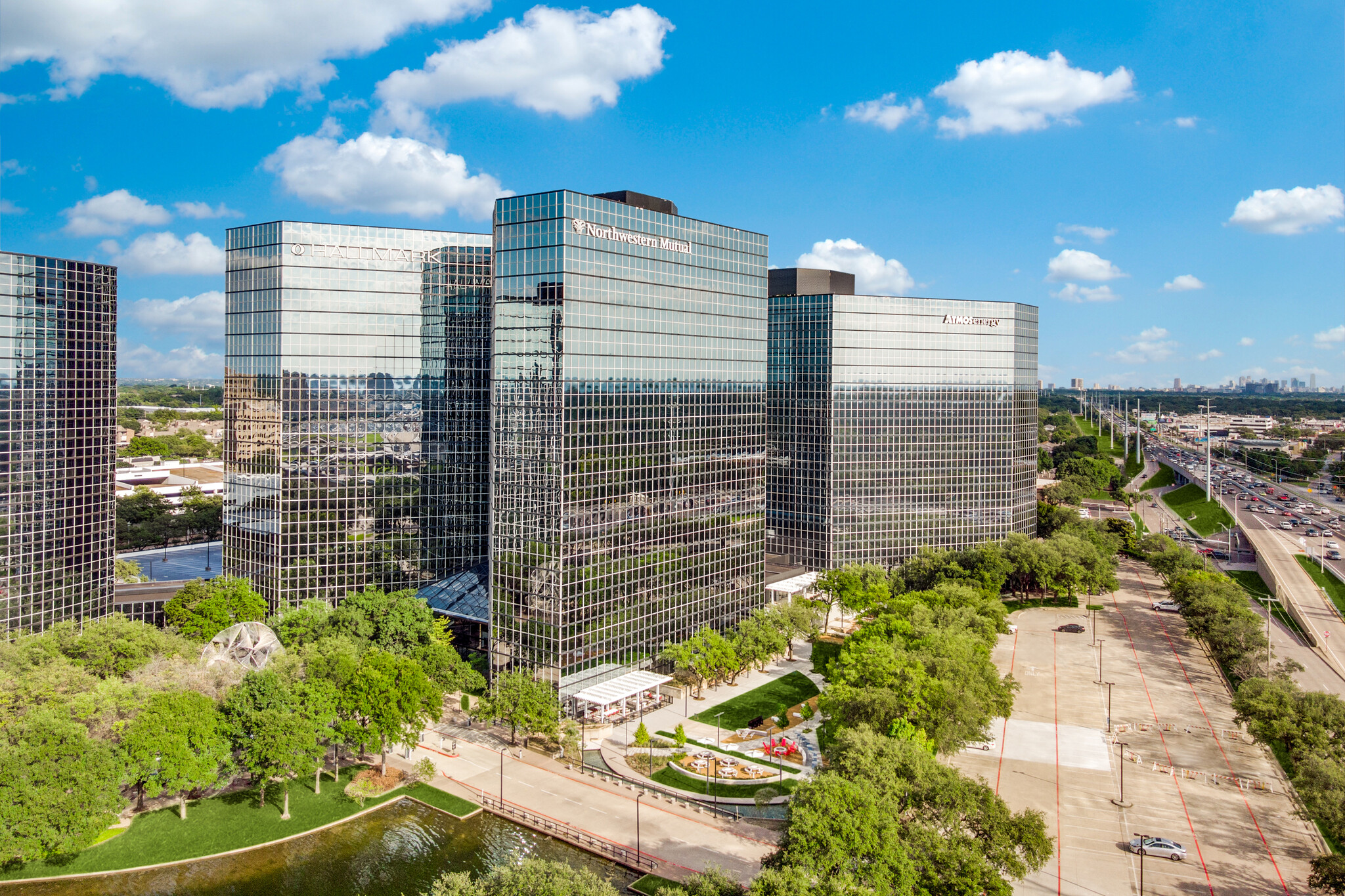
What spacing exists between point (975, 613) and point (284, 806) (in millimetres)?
83921

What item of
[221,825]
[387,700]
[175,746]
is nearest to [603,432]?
[387,700]

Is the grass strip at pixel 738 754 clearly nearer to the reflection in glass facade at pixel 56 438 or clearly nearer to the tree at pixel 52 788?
the tree at pixel 52 788

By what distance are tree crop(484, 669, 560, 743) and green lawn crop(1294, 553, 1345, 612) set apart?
143337mm

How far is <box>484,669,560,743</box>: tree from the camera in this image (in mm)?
87250

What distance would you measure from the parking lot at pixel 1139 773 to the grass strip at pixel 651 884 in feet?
91.5

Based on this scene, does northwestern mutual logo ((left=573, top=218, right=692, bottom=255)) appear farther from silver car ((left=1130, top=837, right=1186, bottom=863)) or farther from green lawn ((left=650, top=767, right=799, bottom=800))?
silver car ((left=1130, top=837, right=1186, bottom=863))

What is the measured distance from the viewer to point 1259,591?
16388cm

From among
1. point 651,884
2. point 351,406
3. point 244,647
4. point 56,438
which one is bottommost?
point 651,884

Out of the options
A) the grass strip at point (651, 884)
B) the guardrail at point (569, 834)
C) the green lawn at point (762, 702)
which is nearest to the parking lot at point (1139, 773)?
the green lawn at point (762, 702)

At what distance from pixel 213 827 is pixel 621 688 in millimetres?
43210

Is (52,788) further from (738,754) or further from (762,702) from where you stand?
(762,702)

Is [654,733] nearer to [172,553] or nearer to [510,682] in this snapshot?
[510,682]

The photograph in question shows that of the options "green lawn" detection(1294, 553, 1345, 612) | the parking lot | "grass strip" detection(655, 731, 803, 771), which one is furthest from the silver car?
"green lawn" detection(1294, 553, 1345, 612)

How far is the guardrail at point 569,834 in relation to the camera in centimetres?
6844
